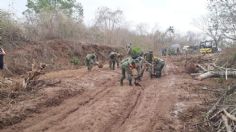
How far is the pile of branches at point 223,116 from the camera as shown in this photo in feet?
33.4

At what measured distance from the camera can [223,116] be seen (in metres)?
10.6

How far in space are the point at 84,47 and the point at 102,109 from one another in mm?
20629

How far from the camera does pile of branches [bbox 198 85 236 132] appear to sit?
33.4 ft

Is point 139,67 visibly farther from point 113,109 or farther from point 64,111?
point 64,111

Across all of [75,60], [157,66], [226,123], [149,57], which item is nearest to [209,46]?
[75,60]

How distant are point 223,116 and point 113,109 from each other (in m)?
3.77

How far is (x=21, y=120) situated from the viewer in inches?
470

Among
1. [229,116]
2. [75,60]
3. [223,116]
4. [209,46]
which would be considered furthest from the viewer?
[209,46]

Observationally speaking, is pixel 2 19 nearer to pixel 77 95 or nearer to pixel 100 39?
pixel 77 95

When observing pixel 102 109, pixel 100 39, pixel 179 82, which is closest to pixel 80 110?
pixel 102 109

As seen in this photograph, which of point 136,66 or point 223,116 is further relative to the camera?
point 136,66

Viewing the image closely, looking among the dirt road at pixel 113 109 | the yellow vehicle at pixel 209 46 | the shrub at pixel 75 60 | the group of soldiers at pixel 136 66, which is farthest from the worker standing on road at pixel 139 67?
the yellow vehicle at pixel 209 46

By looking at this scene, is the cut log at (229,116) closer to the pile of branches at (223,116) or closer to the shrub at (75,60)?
the pile of branches at (223,116)

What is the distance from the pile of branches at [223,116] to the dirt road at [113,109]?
2.50 ft
